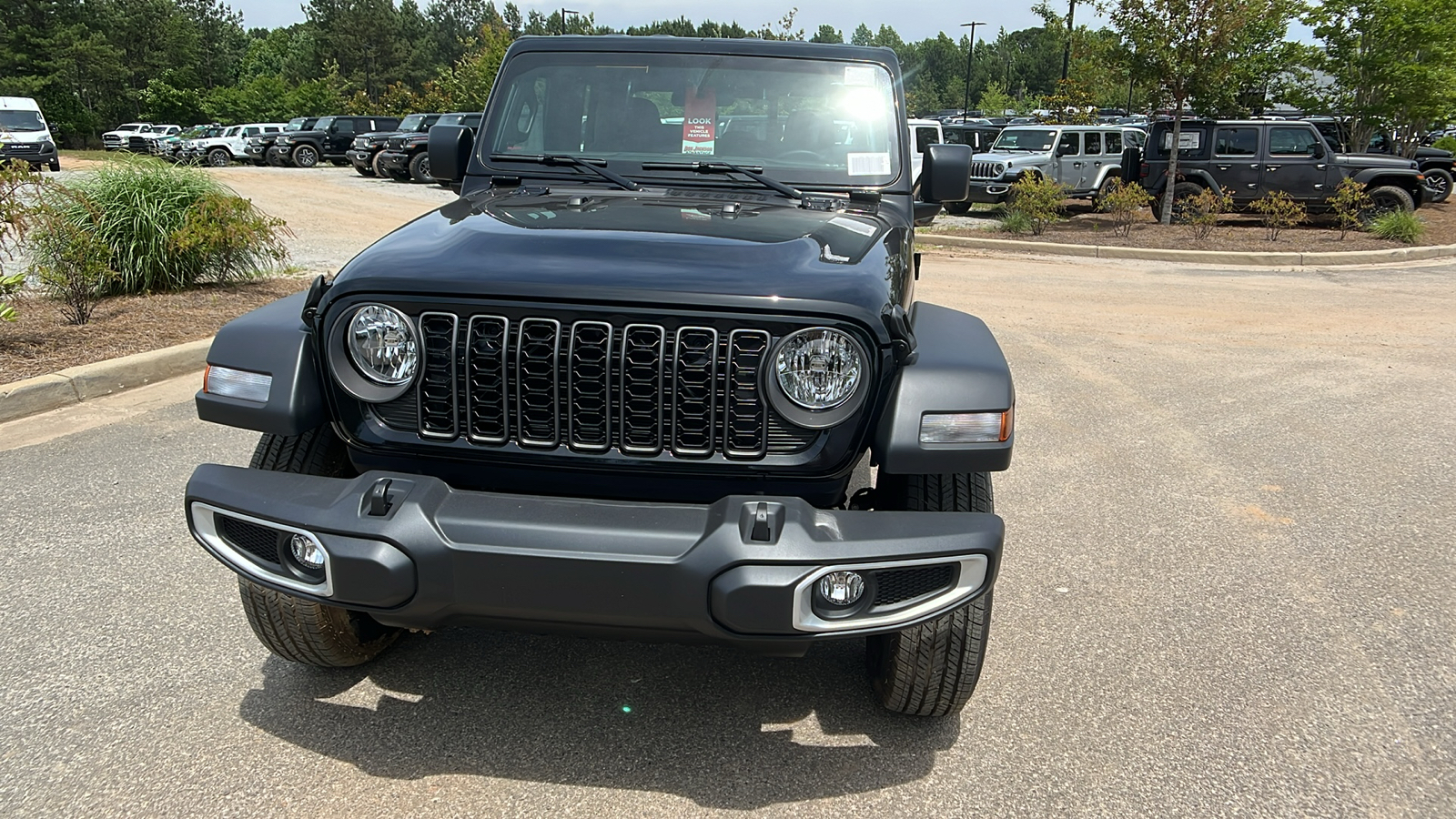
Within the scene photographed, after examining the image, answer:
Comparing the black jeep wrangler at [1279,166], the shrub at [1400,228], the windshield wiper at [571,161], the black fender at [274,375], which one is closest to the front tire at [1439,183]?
the black jeep wrangler at [1279,166]

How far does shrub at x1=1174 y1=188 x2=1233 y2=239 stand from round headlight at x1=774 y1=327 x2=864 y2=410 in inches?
560

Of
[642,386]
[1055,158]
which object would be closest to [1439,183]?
[1055,158]

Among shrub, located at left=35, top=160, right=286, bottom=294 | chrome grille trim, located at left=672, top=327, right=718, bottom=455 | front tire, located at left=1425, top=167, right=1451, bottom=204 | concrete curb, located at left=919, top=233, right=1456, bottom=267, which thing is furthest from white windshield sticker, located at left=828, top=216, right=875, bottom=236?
front tire, located at left=1425, top=167, right=1451, bottom=204

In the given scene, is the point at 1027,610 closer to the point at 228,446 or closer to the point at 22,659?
the point at 22,659

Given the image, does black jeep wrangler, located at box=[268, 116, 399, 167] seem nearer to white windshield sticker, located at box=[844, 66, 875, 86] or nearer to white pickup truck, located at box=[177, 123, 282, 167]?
white pickup truck, located at box=[177, 123, 282, 167]

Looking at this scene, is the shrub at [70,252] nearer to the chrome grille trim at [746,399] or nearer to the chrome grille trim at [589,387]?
the chrome grille trim at [589,387]

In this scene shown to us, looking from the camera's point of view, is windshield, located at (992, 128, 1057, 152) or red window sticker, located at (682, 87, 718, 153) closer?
red window sticker, located at (682, 87, 718, 153)

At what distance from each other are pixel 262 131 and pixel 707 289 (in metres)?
35.3

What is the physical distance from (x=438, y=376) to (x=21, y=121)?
3172 centimetres

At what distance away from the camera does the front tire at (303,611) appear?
2.71 metres

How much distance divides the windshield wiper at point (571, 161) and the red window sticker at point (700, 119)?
270 mm

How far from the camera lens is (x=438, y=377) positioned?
2438 millimetres

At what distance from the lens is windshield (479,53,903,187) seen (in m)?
3.60

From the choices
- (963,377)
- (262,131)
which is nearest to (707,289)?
(963,377)
